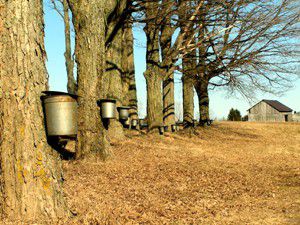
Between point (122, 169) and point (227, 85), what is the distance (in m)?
11.4

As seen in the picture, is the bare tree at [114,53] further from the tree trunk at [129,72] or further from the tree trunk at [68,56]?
the tree trunk at [68,56]

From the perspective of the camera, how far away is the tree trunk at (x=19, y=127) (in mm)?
3545

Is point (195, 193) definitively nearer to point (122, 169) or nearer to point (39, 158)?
point (122, 169)

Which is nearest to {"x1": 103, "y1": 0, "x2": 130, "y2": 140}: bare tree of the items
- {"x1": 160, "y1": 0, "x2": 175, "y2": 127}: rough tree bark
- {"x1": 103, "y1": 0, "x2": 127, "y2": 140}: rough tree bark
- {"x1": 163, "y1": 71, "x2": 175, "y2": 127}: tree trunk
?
{"x1": 103, "y1": 0, "x2": 127, "y2": 140}: rough tree bark

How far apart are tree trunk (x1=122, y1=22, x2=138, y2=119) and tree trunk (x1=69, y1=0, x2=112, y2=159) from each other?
250 inches

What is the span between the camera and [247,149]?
12.9 metres

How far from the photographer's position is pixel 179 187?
6.12m

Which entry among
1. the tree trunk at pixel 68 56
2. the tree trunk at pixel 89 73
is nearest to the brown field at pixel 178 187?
the tree trunk at pixel 89 73

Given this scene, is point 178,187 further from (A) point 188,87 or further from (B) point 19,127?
(A) point 188,87

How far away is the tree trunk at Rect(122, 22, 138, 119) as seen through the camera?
1504 centimetres

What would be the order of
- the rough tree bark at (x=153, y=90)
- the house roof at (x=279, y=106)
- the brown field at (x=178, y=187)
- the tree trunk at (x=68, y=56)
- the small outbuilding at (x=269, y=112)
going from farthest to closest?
1. the house roof at (x=279, y=106)
2. the small outbuilding at (x=269, y=112)
3. the tree trunk at (x=68, y=56)
4. the rough tree bark at (x=153, y=90)
5. the brown field at (x=178, y=187)

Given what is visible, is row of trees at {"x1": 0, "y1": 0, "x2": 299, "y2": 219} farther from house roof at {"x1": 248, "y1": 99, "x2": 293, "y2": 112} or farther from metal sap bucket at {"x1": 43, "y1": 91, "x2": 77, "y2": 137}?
house roof at {"x1": 248, "y1": 99, "x2": 293, "y2": 112}

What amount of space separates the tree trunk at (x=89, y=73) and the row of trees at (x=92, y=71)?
24 millimetres

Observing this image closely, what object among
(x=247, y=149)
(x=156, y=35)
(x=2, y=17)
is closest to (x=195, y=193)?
(x=2, y=17)
